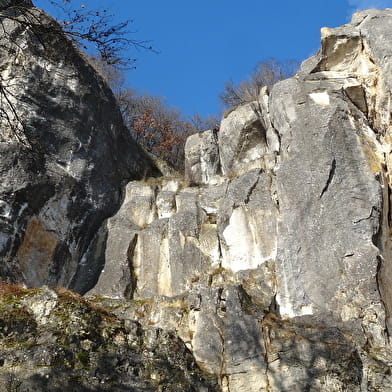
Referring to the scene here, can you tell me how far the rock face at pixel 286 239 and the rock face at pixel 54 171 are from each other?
1.07 meters

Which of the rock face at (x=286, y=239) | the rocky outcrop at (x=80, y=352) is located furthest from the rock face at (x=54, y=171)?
the rocky outcrop at (x=80, y=352)

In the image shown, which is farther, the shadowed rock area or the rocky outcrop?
the shadowed rock area

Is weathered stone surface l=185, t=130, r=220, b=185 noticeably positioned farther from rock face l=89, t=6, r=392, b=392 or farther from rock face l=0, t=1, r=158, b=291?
rock face l=0, t=1, r=158, b=291

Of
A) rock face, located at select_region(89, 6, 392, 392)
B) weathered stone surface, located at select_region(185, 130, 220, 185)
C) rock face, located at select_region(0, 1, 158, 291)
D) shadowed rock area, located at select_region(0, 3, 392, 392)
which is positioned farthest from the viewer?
weathered stone surface, located at select_region(185, 130, 220, 185)

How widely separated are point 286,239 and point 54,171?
8.15 metres

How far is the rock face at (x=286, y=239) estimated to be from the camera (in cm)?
965

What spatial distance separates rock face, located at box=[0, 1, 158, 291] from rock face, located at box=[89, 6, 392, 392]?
1073 millimetres

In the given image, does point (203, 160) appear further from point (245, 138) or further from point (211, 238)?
point (211, 238)

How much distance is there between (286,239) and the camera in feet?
44.8

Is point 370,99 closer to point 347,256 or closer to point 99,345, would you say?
point 347,256

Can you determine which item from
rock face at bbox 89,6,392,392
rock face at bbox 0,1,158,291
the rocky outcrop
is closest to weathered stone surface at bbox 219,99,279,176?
rock face at bbox 89,6,392,392

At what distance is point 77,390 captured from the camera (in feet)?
22.6

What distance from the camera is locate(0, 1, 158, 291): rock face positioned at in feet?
51.6

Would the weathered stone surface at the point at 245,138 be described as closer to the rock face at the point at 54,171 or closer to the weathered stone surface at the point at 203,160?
the weathered stone surface at the point at 203,160
